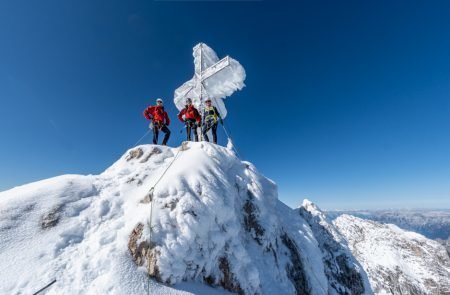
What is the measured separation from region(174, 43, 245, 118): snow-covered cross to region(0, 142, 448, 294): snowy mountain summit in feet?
25.1

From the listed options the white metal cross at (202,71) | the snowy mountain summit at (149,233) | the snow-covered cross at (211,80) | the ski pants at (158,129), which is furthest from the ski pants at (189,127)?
the white metal cross at (202,71)

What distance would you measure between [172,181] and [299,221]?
11225mm

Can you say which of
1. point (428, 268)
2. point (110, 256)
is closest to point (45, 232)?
point (110, 256)

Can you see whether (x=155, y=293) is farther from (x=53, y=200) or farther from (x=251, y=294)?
(x=53, y=200)

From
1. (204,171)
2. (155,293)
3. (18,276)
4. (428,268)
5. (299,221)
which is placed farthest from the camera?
(428,268)

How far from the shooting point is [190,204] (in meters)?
8.02

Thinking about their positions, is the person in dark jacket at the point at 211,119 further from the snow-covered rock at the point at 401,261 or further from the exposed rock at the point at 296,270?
the snow-covered rock at the point at 401,261

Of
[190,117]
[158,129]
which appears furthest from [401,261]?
[158,129]

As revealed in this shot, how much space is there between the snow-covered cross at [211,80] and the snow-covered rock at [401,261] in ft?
188

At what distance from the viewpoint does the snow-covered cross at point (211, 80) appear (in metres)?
17.6

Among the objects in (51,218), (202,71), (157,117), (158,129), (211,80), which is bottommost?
(51,218)

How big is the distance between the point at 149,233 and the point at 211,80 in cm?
1433

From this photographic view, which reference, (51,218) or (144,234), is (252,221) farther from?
(51,218)

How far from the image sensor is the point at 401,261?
53.5 m
